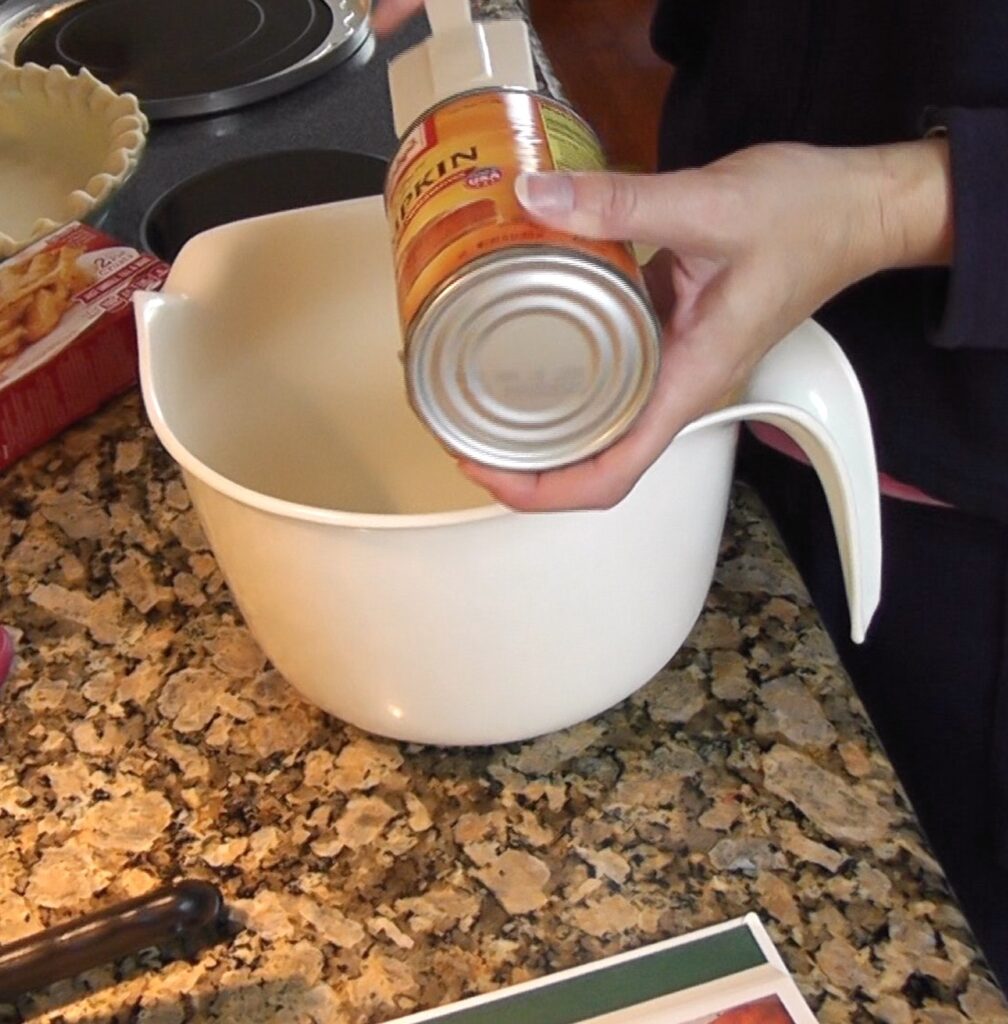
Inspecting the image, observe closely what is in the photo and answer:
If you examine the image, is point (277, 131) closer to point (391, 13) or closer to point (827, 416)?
point (391, 13)

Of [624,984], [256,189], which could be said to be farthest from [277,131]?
[624,984]

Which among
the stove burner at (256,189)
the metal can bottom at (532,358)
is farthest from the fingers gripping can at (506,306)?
the stove burner at (256,189)

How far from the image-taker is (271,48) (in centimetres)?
121

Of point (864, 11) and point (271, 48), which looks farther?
point (271, 48)

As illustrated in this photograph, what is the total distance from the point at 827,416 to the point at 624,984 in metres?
0.26

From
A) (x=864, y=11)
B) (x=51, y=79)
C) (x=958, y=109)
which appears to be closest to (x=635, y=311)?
(x=958, y=109)

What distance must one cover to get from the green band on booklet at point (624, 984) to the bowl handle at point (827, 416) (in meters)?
0.19

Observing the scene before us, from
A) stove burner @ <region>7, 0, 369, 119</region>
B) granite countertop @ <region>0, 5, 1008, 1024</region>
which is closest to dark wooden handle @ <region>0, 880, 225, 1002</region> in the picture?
granite countertop @ <region>0, 5, 1008, 1024</region>

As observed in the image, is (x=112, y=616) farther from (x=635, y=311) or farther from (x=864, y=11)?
(x=864, y=11)

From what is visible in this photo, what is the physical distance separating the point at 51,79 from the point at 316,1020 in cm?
86

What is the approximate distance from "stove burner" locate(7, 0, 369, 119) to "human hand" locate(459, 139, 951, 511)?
728 mm

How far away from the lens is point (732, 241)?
0.50 m

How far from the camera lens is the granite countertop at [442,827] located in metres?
0.57

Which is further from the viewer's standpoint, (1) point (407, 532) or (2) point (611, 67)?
(2) point (611, 67)
